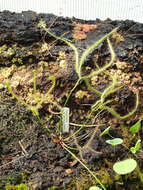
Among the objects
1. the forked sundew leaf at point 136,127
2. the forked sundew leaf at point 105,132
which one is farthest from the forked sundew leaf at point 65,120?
the forked sundew leaf at point 136,127

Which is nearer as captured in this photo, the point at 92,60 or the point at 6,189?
the point at 6,189

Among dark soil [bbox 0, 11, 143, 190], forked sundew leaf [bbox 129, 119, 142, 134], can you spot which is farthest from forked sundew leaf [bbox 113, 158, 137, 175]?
forked sundew leaf [bbox 129, 119, 142, 134]

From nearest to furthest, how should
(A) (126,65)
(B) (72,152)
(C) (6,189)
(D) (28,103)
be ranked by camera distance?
(C) (6,189)
(B) (72,152)
(D) (28,103)
(A) (126,65)

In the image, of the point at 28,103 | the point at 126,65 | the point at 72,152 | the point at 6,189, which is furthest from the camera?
the point at 126,65

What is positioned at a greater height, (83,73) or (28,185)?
(83,73)

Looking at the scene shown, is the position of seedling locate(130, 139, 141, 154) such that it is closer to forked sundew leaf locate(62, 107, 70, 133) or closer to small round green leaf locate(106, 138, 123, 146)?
small round green leaf locate(106, 138, 123, 146)

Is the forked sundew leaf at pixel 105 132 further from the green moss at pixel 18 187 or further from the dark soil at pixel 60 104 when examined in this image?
the green moss at pixel 18 187

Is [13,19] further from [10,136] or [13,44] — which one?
[10,136]

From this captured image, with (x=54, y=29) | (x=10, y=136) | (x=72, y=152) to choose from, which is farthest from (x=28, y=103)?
(x=54, y=29)
